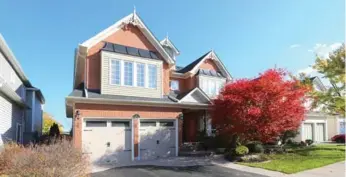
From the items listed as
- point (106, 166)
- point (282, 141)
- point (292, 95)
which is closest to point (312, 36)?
point (292, 95)

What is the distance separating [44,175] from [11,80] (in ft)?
44.3

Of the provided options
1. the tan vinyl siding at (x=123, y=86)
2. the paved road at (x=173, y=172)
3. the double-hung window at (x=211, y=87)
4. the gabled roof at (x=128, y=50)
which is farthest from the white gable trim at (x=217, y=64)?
the paved road at (x=173, y=172)

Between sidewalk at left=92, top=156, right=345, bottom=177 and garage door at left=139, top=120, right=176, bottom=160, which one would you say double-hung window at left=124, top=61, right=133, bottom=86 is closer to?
garage door at left=139, top=120, right=176, bottom=160

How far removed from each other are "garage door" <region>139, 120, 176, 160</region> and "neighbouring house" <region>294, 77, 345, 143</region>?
602 inches

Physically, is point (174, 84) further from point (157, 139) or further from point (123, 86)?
point (123, 86)

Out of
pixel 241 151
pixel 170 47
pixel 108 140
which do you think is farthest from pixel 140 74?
pixel 170 47

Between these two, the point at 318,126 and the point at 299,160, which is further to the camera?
the point at 318,126

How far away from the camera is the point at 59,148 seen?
8.62 meters

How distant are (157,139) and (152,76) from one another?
4.11m

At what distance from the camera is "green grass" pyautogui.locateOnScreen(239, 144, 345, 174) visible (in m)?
13.9

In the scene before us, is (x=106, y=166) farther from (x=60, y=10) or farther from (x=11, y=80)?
(x=60, y=10)

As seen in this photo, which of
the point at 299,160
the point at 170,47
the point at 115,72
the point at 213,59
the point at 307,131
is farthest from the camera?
the point at 307,131

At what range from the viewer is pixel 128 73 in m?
17.5

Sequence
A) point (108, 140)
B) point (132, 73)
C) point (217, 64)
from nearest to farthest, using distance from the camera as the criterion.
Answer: point (108, 140) < point (132, 73) < point (217, 64)
